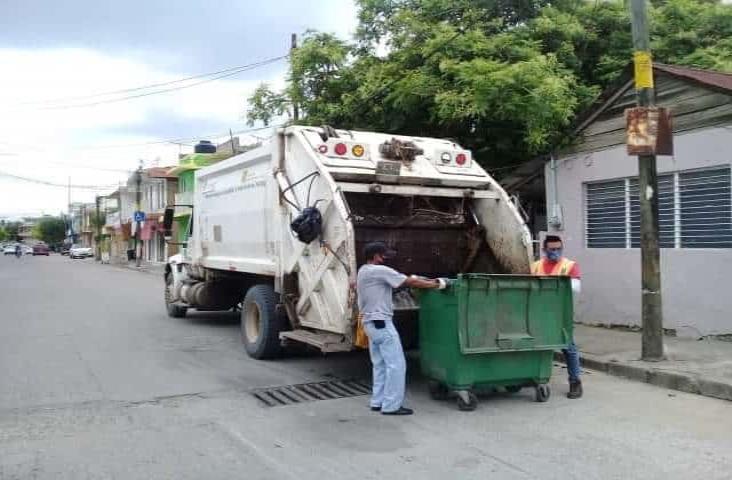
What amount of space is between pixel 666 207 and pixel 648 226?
7.20 ft

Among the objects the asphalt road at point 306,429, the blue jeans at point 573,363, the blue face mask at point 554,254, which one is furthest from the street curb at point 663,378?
the blue face mask at point 554,254

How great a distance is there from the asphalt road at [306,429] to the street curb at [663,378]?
0.15 metres

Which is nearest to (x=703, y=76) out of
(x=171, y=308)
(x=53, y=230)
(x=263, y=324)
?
(x=263, y=324)

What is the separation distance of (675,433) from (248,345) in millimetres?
5199

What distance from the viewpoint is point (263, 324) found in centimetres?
825

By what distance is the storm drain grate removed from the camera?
6453mm

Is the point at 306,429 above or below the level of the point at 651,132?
below

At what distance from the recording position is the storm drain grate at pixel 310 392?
6.45 metres

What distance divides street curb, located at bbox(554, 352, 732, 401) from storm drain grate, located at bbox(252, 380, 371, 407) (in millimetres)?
2813

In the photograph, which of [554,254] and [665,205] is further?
[665,205]

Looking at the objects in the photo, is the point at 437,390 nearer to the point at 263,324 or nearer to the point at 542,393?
the point at 542,393

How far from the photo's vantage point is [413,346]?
7.39 meters

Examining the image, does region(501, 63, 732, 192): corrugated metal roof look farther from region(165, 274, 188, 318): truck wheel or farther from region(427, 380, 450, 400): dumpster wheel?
region(165, 274, 188, 318): truck wheel

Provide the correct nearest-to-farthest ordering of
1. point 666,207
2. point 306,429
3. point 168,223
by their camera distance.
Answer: point 306,429 → point 666,207 → point 168,223
